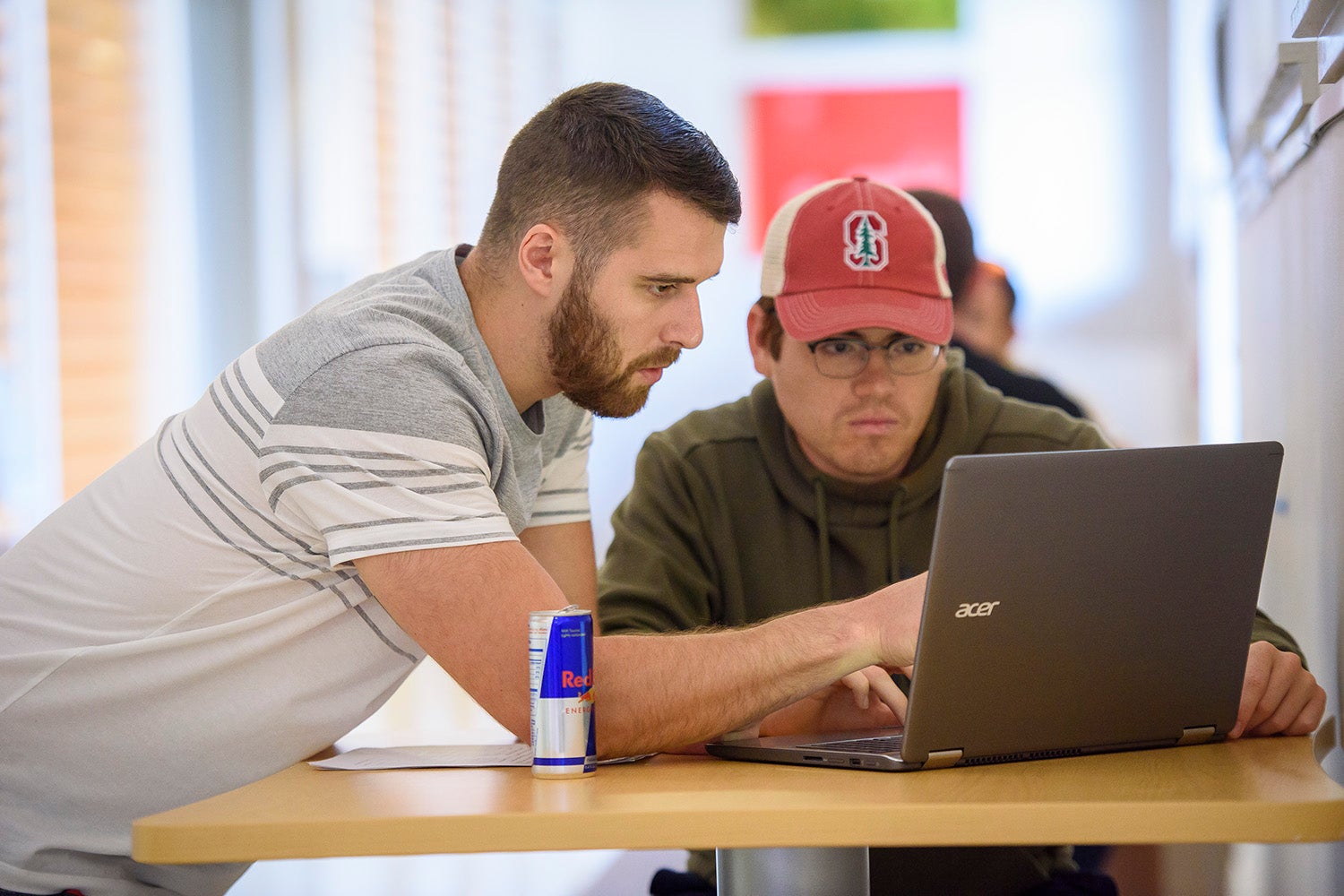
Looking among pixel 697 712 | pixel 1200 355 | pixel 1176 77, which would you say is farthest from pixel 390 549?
pixel 1176 77

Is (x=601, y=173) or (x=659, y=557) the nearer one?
(x=601, y=173)

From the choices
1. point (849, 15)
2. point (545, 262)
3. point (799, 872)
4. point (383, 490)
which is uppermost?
point (849, 15)

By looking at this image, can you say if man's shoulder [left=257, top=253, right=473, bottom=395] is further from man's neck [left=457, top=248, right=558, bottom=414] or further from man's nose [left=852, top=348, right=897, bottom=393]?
man's nose [left=852, top=348, right=897, bottom=393]

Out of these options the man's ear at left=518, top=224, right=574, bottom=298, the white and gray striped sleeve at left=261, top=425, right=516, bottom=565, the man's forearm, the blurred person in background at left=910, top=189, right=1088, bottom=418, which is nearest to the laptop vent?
the man's forearm

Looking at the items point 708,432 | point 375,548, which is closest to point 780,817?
point 375,548

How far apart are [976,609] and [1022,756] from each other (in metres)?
0.17

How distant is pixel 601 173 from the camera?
1.41 metres

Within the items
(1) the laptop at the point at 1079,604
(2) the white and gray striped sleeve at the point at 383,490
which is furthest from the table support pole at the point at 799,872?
(2) the white and gray striped sleeve at the point at 383,490

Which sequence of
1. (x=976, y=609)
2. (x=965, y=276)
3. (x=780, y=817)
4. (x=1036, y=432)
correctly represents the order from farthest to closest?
(x=965, y=276), (x=1036, y=432), (x=976, y=609), (x=780, y=817)

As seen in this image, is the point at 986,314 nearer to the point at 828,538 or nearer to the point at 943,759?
the point at 828,538

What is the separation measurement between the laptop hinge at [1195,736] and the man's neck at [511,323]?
30.2 inches

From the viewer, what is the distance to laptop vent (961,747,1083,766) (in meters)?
1.07

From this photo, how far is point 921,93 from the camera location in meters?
4.72

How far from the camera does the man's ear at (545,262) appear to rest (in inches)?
56.5
